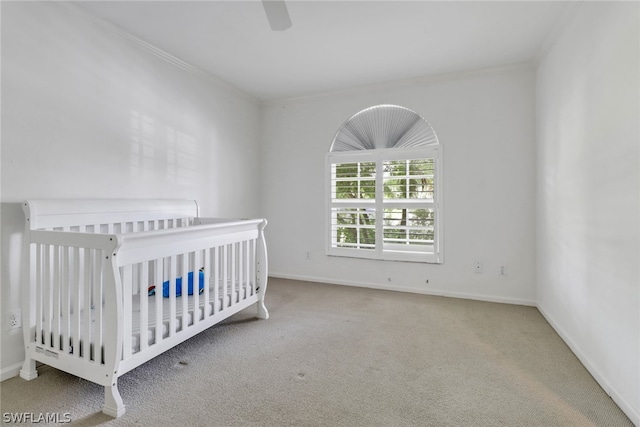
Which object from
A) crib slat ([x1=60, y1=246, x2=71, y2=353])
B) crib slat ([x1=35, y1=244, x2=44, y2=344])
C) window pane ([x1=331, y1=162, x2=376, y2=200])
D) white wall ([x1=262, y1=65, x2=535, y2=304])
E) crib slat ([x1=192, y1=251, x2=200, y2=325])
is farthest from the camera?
window pane ([x1=331, y1=162, x2=376, y2=200])

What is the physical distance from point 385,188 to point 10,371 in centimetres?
321

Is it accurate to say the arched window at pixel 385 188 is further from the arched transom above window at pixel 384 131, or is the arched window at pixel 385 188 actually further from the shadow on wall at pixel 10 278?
the shadow on wall at pixel 10 278

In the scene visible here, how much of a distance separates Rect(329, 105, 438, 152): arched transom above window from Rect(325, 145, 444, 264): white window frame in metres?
0.07

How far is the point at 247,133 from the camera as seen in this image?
3.87 m

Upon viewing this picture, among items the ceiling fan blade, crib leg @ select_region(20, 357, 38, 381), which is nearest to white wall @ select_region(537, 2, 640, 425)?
the ceiling fan blade

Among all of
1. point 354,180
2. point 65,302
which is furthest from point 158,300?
point 354,180

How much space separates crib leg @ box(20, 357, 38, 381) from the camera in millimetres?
1742

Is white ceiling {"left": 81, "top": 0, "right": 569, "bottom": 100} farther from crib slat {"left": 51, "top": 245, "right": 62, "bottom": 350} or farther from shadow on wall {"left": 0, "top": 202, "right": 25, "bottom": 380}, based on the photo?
crib slat {"left": 51, "top": 245, "right": 62, "bottom": 350}

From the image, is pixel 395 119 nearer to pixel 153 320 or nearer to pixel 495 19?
pixel 495 19

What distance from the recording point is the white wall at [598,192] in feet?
4.76

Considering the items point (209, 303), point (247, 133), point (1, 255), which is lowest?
point (209, 303)

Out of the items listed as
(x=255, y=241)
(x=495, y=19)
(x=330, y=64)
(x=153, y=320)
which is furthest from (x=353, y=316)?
(x=495, y=19)

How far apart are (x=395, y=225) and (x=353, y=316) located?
3.93 ft

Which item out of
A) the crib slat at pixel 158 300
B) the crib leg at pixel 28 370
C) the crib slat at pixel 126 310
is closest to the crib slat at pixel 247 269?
the crib slat at pixel 158 300
